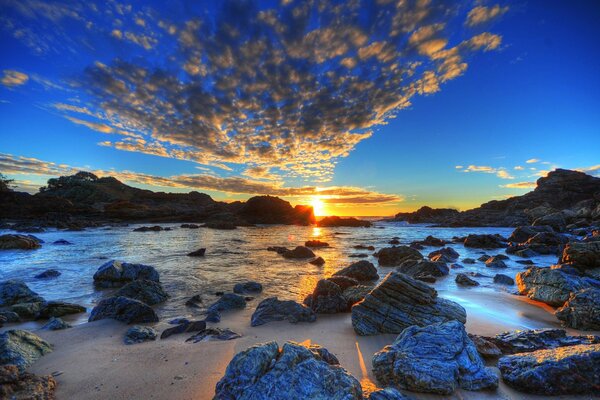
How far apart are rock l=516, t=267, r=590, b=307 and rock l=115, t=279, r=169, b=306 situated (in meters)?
12.9

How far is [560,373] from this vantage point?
12.6ft

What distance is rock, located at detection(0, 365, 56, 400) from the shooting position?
3.79m

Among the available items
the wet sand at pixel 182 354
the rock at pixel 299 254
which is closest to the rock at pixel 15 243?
the rock at pixel 299 254

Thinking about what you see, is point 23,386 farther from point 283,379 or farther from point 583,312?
point 583,312

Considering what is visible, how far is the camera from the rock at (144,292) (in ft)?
31.1

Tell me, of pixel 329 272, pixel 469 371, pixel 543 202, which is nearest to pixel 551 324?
pixel 469 371

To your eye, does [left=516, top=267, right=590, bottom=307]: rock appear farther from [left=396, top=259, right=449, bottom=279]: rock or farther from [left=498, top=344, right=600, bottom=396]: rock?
[left=498, top=344, right=600, bottom=396]: rock

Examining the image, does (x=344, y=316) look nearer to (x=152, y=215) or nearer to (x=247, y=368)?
(x=247, y=368)

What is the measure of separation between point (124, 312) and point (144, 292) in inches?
77.4

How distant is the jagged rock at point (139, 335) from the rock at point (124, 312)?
1.13 metres

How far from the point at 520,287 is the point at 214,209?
2820 inches

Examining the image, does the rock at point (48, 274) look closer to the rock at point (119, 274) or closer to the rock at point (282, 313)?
the rock at point (119, 274)

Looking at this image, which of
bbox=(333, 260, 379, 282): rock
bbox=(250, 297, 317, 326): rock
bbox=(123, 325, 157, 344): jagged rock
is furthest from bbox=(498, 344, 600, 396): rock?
bbox=(333, 260, 379, 282): rock

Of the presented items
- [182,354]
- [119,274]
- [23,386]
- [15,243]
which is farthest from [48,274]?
[15,243]
